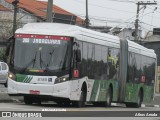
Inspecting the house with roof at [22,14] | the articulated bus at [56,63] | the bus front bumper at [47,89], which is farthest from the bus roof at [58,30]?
the house with roof at [22,14]

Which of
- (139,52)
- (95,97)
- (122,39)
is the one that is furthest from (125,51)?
(95,97)

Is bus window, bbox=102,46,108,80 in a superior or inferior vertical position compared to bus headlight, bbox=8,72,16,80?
superior

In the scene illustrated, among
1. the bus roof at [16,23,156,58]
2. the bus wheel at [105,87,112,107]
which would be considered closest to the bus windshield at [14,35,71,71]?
the bus roof at [16,23,156,58]

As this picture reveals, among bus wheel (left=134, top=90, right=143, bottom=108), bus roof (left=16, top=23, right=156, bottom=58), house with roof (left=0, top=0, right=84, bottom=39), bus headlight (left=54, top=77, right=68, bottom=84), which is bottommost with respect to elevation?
bus wheel (left=134, top=90, right=143, bottom=108)

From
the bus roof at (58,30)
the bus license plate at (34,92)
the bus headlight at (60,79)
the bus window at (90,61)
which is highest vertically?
the bus roof at (58,30)

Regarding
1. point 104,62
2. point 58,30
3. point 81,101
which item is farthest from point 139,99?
point 58,30

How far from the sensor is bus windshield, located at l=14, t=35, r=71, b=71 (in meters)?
21.8

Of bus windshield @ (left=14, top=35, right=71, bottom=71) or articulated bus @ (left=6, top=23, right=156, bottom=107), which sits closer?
articulated bus @ (left=6, top=23, right=156, bottom=107)

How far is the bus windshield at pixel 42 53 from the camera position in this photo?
2183 cm

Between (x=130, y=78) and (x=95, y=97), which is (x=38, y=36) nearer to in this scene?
(x=95, y=97)

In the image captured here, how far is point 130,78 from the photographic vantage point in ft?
97.0

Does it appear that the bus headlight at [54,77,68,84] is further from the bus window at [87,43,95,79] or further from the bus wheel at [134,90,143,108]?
Answer: the bus wheel at [134,90,143,108]

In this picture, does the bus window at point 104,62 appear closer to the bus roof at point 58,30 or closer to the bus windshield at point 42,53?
the bus roof at point 58,30

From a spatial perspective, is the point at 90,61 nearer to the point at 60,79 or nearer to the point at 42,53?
the point at 60,79
